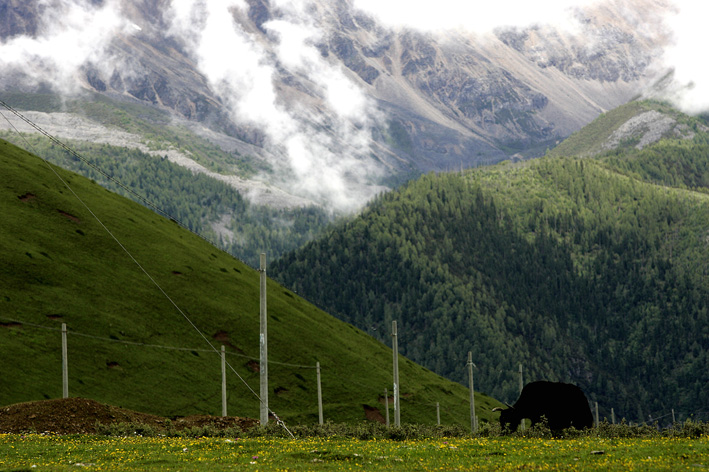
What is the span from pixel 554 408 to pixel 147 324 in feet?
262

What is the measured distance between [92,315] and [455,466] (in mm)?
93211

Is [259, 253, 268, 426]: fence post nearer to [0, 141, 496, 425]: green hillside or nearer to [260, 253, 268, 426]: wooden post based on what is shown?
[260, 253, 268, 426]: wooden post

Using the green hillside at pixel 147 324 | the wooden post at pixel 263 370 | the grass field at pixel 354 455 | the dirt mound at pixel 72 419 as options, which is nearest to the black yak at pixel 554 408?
the wooden post at pixel 263 370

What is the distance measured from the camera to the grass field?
30188 millimetres

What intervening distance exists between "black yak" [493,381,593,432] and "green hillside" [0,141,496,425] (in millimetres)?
56577

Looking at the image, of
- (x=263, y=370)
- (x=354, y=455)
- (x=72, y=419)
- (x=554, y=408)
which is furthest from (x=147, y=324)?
(x=354, y=455)

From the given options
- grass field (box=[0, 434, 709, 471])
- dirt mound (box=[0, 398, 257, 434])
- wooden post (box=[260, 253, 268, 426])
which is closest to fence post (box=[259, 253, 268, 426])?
wooden post (box=[260, 253, 268, 426])

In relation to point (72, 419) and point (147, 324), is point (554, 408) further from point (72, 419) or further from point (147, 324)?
point (147, 324)

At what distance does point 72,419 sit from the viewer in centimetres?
5209

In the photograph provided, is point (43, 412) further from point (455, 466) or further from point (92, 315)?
point (92, 315)

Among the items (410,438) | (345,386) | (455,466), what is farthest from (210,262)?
(455,466)

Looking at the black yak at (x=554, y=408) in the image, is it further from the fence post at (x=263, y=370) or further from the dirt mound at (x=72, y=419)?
the dirt mound at (x=72, y=419)

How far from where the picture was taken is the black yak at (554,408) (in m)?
54.4

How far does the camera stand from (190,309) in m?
132
